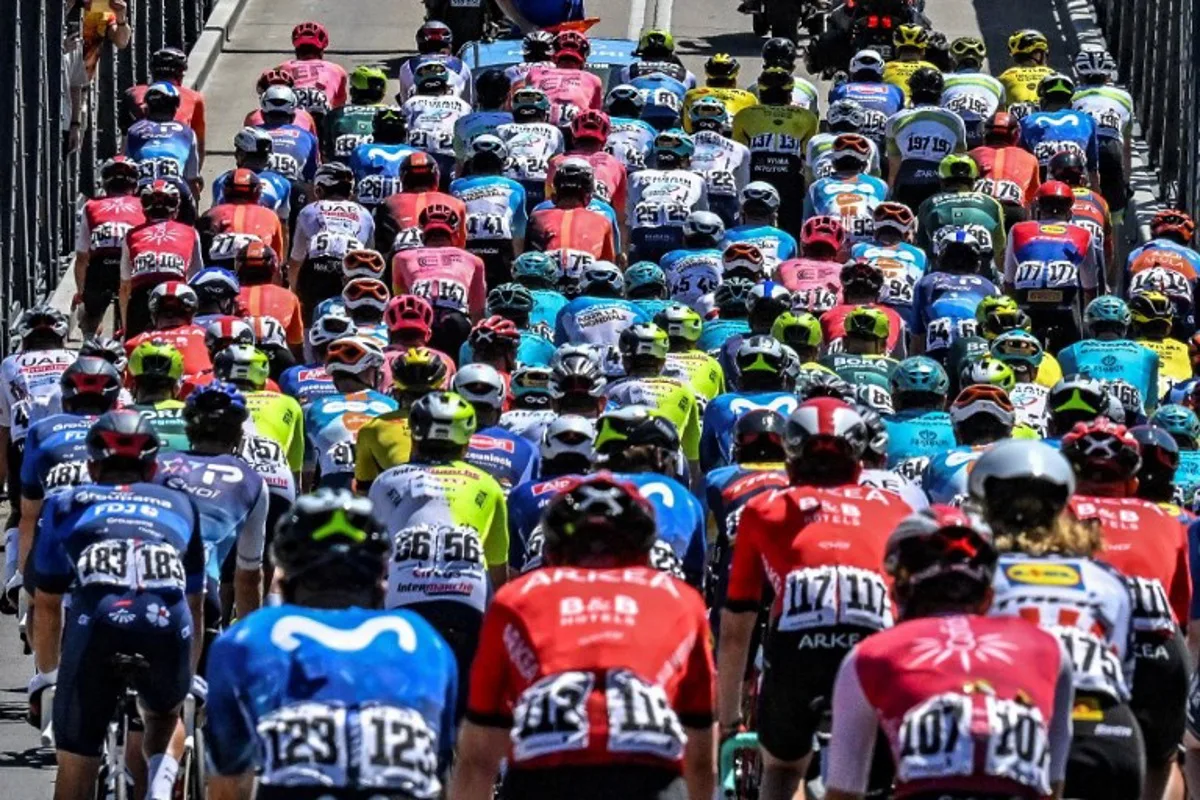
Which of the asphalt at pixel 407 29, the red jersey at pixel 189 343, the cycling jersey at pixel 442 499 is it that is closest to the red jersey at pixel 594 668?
the cycling jersey at pixel 442 499

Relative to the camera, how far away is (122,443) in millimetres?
12773

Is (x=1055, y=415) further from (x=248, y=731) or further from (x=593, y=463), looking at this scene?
(x=248, y=731)

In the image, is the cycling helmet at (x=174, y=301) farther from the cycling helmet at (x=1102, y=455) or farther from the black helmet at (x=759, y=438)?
the cycling helmet at (x=1102, y=455)

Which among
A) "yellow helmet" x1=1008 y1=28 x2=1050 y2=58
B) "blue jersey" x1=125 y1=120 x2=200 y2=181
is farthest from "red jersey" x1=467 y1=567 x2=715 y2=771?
"yellow helmet" x1=1008 y1=28 x2=1050 y2=58

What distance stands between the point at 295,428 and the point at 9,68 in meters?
10.7

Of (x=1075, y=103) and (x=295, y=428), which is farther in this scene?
(x=1075, y=103)

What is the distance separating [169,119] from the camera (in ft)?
84.9

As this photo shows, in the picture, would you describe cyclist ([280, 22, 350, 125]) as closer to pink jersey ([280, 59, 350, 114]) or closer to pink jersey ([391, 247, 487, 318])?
pink jersey ([280, 59, 350, 114])

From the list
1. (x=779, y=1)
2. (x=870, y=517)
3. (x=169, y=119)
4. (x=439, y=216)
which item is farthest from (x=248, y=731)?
(x=779, y=1)

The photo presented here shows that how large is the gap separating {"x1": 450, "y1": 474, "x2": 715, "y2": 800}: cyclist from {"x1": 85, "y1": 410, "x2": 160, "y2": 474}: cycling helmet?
11.0 feet

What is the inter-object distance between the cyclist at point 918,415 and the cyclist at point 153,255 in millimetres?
6642

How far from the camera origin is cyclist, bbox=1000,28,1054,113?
90.3 feet

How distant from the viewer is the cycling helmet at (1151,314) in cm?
2005

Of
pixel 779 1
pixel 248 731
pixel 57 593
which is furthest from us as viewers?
pixel 779 1
